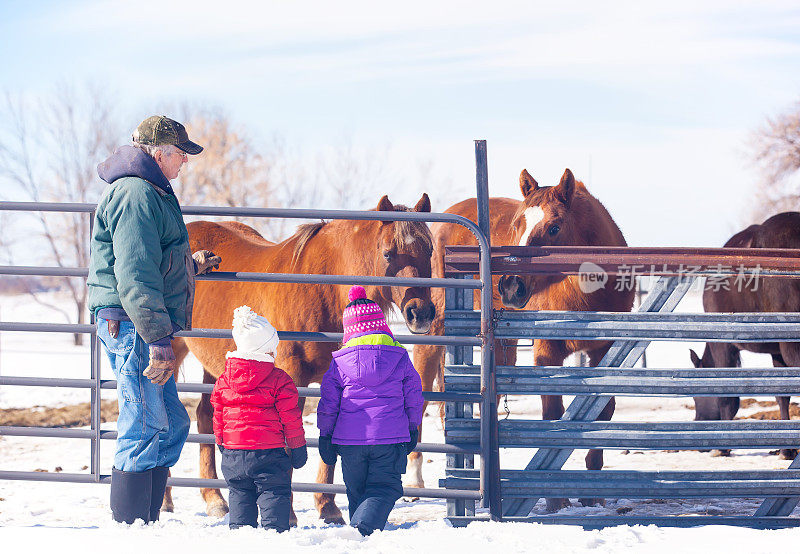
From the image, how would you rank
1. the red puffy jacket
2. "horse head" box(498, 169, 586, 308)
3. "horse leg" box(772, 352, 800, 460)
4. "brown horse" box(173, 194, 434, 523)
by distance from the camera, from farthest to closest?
"horse leg" box(772, 352, 800, 460), "horse head" box(498, 169, 586, 308), "brown horse" box(173, 194, 434, 523), the red puffy jacket

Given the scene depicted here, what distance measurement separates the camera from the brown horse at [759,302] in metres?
7.92

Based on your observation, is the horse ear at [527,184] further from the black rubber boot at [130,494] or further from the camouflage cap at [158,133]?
the black rubber boot at [130,494]

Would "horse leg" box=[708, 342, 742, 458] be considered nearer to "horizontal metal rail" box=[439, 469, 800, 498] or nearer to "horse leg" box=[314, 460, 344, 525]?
"horizontal metal rail" box=[439, 469, 800, 498]

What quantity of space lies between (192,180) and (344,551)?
110 feet

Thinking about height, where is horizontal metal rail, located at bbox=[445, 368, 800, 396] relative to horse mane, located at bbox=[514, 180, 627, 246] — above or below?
below

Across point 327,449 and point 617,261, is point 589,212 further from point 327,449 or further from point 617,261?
point 327,449

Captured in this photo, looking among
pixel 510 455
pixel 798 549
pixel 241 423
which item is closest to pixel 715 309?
pixel 510 455

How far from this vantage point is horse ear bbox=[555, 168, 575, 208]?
682cm

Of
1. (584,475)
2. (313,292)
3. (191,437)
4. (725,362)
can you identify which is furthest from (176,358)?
(725,362)

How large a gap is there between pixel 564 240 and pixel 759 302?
284 centimetres

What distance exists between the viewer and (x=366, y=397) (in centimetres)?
410

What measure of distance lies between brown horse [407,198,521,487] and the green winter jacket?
3506 mm

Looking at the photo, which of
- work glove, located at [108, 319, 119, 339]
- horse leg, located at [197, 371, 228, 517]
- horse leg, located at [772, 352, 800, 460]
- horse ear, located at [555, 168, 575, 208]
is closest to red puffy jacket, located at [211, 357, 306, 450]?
work glove, located at [108, 319, 119, 339]

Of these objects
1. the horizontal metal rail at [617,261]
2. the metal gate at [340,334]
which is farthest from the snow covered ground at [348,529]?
the horizontal metal rail at [617,261]
